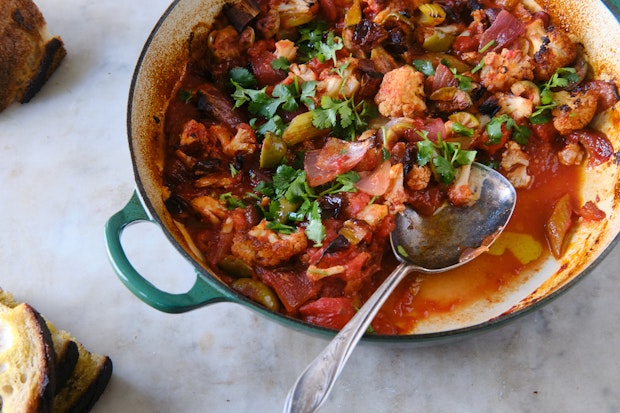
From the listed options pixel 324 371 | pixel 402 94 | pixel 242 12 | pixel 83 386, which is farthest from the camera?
pixel 242 12

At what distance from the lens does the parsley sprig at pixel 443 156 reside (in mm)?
3129

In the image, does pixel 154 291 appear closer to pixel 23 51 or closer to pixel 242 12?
pixel 242 12

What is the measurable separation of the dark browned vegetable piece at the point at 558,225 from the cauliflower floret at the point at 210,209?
1.66m

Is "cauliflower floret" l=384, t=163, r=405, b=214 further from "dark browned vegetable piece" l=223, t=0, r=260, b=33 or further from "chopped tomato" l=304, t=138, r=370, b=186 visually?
"dark browned vegetable piece" l=223, t=0, r=260, b=33

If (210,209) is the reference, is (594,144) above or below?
below

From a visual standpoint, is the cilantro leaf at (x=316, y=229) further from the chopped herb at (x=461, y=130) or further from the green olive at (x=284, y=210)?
the chopped herb at (x=461, y=130)

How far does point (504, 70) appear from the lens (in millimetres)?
3479

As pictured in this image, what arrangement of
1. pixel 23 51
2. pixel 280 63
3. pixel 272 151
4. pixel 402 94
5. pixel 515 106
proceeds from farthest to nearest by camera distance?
pixel 23 51 < pixel 280 63 < pixel 515 106 < pixel 402 94 < pixel 272 151

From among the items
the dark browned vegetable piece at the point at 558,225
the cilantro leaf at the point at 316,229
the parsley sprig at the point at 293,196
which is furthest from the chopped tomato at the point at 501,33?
the cilantro leaf at the point at 316,229

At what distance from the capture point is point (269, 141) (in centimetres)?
318

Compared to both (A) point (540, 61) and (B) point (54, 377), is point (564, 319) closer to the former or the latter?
(A) point (540, 61)

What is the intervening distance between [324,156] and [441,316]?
0.98 metres

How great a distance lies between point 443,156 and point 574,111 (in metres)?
0.81

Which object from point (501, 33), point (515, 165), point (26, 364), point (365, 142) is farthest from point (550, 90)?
point (26, 364)
